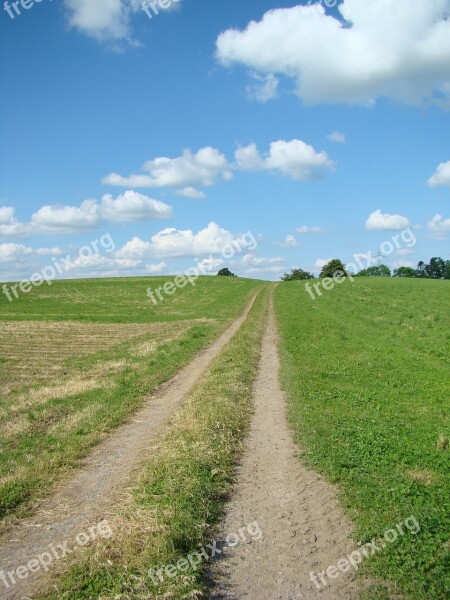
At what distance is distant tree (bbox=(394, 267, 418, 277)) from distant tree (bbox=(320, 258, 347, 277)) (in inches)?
2090

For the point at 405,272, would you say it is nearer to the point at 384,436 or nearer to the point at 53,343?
the point at 53,343

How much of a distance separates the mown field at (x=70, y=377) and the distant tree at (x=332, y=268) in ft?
285

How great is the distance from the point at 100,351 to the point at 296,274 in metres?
138

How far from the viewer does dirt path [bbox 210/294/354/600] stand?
5.52 meters

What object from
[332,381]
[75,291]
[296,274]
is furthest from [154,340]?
[296,274]

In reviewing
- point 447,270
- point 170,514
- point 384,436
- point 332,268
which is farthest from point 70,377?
point 447,270

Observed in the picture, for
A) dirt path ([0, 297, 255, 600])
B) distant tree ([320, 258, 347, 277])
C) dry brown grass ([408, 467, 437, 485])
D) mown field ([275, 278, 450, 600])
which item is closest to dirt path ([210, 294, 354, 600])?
mown field ([275, 278, 450, 600])

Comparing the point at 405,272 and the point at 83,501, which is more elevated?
the point at 83,501

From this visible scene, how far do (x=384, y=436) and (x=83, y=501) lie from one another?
21.0 feet

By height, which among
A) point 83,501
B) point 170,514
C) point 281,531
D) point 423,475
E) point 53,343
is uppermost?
point 53,343

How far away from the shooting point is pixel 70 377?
58.7ft

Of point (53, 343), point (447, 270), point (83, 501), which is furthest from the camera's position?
point (447, 270)

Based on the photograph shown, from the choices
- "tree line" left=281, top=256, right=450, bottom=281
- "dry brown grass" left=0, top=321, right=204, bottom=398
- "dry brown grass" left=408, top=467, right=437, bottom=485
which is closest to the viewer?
"dry brown grass" left=408, top=467, right=437, bottom=485

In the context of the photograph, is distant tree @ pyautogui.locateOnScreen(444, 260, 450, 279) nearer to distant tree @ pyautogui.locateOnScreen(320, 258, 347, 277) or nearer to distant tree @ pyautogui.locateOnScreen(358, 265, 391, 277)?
distant tree @ pyautogui.locateOnScreen(358, 265, 391, 277)
